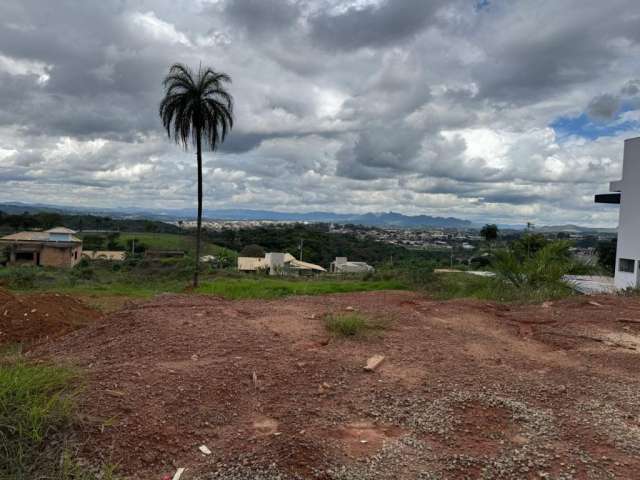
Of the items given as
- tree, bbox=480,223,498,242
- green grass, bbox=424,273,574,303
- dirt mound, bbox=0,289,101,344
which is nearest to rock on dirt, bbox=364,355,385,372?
dirt mound, bbox=0,289,101,344

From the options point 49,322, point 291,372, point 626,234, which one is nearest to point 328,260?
point 626,234

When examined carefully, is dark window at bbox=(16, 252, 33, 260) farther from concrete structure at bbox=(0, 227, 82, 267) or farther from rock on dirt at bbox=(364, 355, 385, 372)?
rock on dirt at bbox=(364, 355, 385, 372)

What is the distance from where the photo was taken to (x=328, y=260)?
49688 mm

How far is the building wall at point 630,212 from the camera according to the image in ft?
66.9

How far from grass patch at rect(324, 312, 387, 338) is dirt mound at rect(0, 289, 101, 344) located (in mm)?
4167

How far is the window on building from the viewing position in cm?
2061

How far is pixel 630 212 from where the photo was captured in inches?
819

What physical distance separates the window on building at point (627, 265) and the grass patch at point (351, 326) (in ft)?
65.5

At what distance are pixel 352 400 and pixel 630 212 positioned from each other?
22.3m

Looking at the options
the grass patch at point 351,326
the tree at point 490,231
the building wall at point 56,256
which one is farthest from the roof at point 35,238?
the grass patch at point 351,326

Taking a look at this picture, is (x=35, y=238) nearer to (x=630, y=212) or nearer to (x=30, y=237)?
(x=30, y=237)

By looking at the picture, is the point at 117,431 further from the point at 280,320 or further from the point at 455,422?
the point at 280,320

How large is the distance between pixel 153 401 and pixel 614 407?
3.44 metres

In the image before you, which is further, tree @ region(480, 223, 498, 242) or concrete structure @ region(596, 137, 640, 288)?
tree @ region(480, 223, 498, 242)
